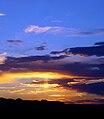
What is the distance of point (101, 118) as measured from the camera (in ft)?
364

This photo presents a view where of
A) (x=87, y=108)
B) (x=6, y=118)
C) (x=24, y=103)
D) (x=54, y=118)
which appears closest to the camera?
(x=6, y=118)

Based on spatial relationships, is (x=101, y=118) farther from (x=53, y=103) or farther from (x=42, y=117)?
(x=53, y=103)

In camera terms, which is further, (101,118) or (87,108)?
(87,108)

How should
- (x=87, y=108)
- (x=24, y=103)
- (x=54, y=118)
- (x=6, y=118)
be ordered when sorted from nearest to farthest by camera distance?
(x=6, y=118) < (x=54, y=118) < (x=87, y=108) < (x=24, y=103)

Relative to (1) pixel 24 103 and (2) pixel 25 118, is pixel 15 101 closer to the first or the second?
(1) pixel 24 103

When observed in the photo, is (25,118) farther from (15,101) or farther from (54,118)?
(15,101)

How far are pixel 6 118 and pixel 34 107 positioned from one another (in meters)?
50.4

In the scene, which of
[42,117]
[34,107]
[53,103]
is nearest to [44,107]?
[34,107]

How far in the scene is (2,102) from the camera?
171 m

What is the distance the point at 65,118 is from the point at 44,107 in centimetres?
4008

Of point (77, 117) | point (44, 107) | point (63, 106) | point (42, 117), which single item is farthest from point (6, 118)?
point (63, 106)

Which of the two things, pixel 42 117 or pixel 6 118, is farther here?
pixel 42 117

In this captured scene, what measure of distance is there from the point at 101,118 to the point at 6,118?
91.2ft

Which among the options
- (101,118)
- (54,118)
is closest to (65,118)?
(54,118)
